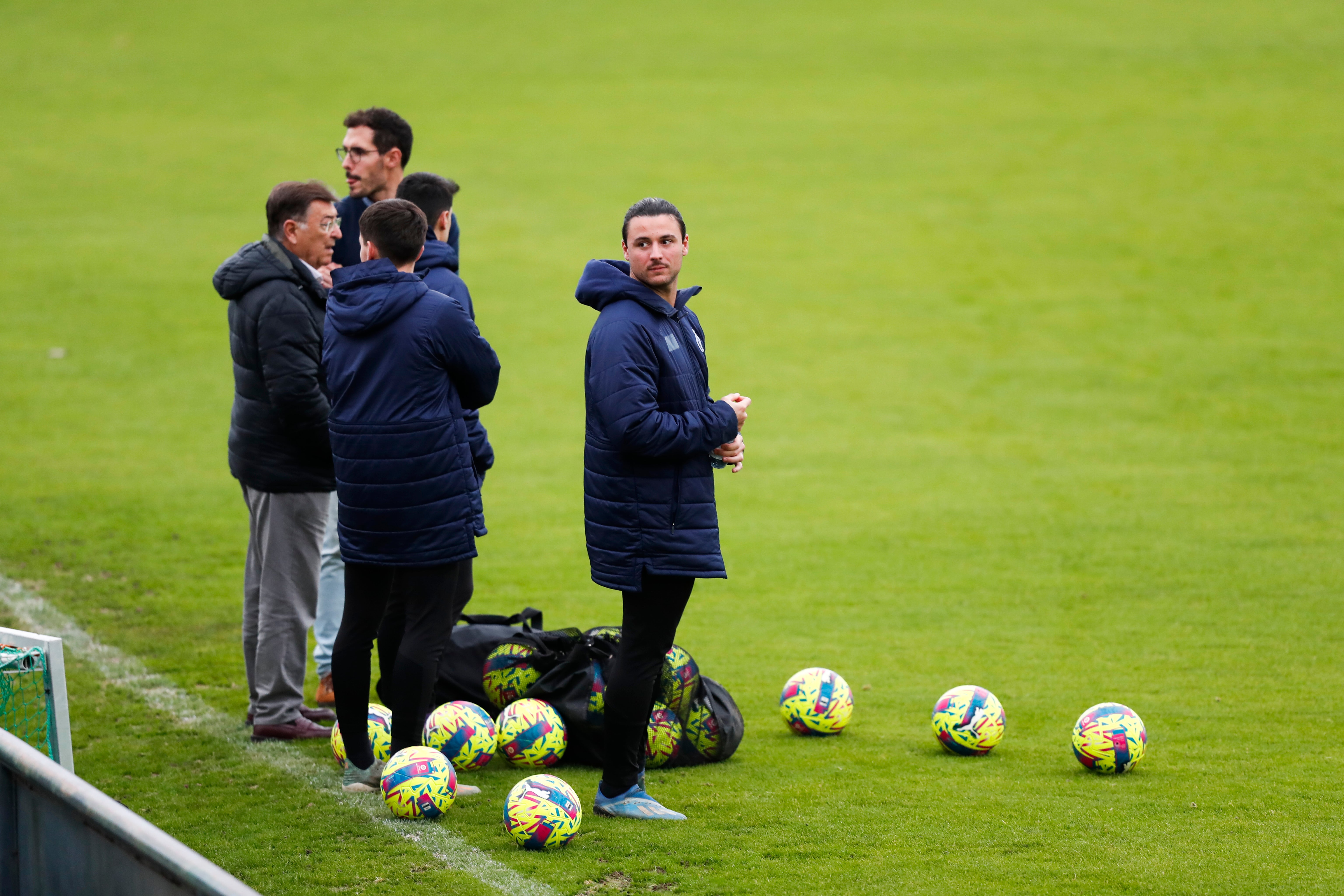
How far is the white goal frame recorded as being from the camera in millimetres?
4590

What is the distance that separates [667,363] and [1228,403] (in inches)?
541

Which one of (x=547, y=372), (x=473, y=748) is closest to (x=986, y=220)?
→ (x=547, y=372)

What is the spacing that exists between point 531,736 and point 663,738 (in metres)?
0.58

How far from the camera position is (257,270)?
253 inches

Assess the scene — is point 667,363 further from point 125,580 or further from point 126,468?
point 126,468

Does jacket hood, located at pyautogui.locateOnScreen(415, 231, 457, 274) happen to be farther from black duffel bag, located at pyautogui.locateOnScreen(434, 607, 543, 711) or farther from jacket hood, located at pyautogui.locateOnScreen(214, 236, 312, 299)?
black duffel bag, located at pyautogui.locateOnScreen(434, 607, 543, 711)

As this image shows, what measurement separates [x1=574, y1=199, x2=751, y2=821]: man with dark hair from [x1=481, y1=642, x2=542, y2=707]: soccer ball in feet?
3.72

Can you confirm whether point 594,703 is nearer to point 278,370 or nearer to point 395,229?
point 278,370

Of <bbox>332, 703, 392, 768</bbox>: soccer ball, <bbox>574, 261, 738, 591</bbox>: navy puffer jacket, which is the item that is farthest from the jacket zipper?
<bbox>332, 703, 392, 768</bbox>: soccer ball

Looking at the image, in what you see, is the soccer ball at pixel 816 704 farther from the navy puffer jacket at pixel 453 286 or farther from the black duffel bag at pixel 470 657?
the navy puffer jacket at pixel 453 286

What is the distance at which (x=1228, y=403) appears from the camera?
17.0 meters

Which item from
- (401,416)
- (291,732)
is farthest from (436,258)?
(291,732)

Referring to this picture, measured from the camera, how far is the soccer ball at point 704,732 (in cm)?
617

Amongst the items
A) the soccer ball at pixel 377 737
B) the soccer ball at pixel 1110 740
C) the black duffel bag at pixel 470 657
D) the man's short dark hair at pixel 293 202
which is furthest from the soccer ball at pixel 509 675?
the soccer ball at pixel 1110 740
